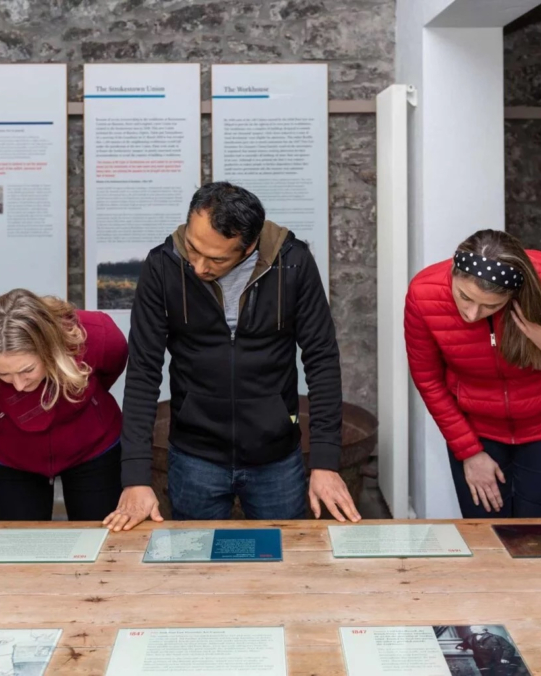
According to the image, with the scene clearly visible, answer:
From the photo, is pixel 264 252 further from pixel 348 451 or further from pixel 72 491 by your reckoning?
pixel 348 451

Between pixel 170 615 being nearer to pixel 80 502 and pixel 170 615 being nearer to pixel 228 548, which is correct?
pixel 228 548

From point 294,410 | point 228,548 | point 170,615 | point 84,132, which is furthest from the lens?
point 84,132

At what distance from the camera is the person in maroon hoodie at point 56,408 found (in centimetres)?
190

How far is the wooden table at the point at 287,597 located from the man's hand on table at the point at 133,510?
3.9 inches

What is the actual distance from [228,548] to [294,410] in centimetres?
53

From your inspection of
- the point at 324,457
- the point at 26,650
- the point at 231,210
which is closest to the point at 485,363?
the point at 324,457

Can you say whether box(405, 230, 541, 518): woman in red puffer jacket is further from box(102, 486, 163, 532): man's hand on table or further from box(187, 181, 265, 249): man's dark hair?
box(102, 486, 163, 532): man's hand on table

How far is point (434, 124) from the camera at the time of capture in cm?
321

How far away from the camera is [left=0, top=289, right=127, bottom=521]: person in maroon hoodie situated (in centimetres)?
190

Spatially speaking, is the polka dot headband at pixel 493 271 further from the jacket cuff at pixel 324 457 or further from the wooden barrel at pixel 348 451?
the wooden barrel at pixel 348 451

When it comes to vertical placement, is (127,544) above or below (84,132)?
below

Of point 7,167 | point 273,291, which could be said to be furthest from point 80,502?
point 7,167

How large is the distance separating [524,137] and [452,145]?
1.13 metres

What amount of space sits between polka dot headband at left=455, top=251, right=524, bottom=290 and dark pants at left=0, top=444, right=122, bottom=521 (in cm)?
114
